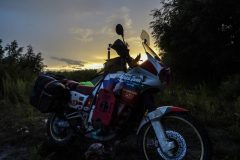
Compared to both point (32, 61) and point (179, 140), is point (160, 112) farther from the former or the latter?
point (32, 61)

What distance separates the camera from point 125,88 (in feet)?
19.5

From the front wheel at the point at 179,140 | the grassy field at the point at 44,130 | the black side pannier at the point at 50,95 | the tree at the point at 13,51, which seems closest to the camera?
the front wheel at the point at 179,140

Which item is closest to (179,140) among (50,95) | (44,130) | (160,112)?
(160,112)

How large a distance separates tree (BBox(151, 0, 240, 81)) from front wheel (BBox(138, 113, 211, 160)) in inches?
751

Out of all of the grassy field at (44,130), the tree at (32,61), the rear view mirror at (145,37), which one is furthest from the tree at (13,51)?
the rear view mirror at (145,37)

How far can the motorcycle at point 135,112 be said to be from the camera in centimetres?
543

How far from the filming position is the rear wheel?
7.15 metres

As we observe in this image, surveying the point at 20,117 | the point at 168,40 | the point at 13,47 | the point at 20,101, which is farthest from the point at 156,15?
the point at 20,117

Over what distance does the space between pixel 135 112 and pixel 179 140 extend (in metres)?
0.82

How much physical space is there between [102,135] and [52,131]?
60.3 inches

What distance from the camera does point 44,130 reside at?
27.4 feet

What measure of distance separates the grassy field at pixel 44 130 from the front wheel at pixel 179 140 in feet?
2.84

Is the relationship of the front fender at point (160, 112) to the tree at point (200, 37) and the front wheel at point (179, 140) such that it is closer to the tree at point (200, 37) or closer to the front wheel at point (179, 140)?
the front wheel at point (179, 140)

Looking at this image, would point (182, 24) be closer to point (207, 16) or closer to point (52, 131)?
point (207, 16)
